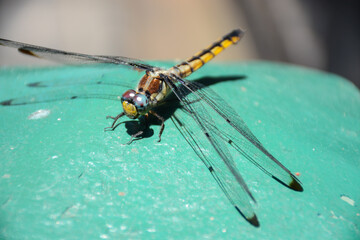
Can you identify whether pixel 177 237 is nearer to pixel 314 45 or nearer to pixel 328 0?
pixel 314 45

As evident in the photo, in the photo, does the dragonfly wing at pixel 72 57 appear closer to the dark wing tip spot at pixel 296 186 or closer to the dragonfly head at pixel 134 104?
the dragonfly head at pixel 134 104

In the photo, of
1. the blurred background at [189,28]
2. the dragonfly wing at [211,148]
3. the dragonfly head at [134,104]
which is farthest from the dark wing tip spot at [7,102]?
the blurred background at [189,28]

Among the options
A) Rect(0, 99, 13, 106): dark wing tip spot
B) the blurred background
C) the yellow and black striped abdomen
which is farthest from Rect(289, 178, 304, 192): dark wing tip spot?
the blurred background

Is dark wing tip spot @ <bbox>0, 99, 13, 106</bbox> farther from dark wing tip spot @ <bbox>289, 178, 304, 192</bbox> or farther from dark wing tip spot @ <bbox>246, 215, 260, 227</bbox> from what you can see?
dark wing tip spot @ <bbox>289, 178, 304, 192</bbox>

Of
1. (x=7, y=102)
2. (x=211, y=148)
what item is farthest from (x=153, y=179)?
(x=7, y=102)

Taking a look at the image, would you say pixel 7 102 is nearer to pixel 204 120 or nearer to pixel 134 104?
pixel 134 104

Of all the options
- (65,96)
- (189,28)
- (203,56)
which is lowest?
(189,28)

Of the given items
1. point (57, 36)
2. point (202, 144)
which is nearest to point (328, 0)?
point (57, 36)
